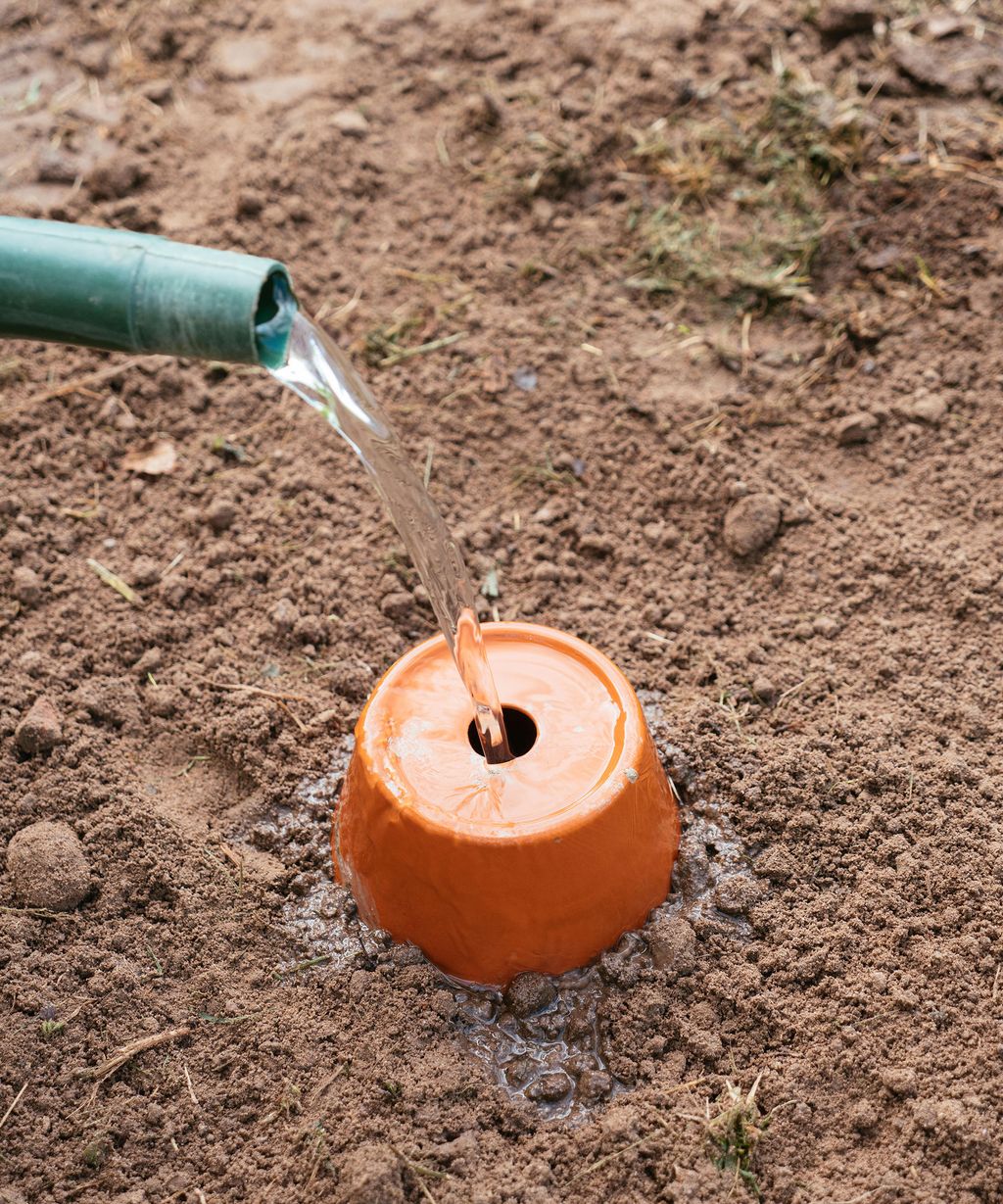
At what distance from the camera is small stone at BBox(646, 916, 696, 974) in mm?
2516

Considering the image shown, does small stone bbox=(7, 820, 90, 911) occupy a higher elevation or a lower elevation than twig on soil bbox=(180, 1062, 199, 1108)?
higher

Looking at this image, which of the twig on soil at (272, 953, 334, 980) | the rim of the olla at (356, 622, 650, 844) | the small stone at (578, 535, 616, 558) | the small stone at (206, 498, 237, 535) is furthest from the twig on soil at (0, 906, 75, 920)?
the small stone at (578, 535, 616, 558)

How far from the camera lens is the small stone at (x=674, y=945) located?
8.25 ft

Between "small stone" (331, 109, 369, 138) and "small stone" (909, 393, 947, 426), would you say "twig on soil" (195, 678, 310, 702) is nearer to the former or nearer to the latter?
"small stone" (909, 393, 947, 426)

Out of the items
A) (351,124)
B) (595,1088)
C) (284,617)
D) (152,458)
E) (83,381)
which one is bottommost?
(595,1088)

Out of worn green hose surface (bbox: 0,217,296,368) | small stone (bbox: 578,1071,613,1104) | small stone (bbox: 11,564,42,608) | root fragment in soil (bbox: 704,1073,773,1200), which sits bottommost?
small stone (bbox: 578,1071,613,1104)

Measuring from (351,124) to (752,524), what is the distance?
6.98 ft

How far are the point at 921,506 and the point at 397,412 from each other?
144 centimetres

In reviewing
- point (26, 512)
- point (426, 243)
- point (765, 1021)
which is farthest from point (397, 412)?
point (765, 1021)

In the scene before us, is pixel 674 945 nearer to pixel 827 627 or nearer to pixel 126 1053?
pixel 827 627

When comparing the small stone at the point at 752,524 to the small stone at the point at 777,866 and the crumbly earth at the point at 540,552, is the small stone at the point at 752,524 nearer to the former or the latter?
the crumbly earth at the point at 540,552

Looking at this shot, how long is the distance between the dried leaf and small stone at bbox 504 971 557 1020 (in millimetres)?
1775

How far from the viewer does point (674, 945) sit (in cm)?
252

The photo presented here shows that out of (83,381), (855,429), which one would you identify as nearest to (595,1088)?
(855,429)
